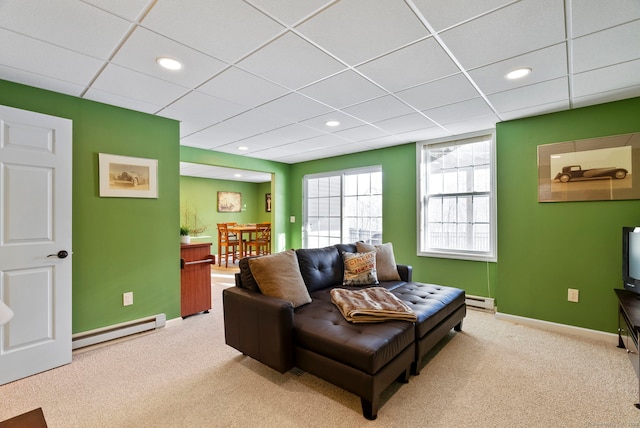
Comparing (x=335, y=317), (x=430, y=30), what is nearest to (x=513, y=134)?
(x=430, y=30)

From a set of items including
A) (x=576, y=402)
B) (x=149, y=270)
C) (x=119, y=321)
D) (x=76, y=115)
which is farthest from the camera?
(x=149, y=270)

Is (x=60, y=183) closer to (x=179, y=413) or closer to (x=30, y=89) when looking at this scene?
(x=30, y=89)

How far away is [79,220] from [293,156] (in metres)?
3.37

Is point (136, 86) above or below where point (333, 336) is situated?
above

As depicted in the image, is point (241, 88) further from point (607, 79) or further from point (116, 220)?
point (607, 79)

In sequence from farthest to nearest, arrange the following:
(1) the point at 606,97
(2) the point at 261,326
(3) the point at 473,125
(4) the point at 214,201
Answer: (4) the point at 214,201
(3) the point at 473,125
(1) the point at 606,97
(2) the point at 261,326

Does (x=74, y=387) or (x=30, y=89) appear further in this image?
(x=30, y=89)

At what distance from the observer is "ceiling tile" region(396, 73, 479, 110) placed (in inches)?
95.4

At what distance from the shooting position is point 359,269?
10.5ft

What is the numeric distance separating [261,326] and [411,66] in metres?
2.24

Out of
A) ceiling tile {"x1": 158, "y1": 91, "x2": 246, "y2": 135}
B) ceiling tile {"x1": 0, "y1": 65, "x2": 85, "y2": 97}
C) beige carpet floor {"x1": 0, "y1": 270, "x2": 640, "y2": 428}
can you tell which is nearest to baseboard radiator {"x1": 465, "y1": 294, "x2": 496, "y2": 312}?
beige carpet floor {"x1": 0, "y1": 270, "x2": 640, "y2": 428}

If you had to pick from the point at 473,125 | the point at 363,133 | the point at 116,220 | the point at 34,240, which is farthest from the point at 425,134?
the point at 34,240

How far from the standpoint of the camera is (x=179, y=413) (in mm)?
1854

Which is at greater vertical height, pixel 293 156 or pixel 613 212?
pixel 293 156
